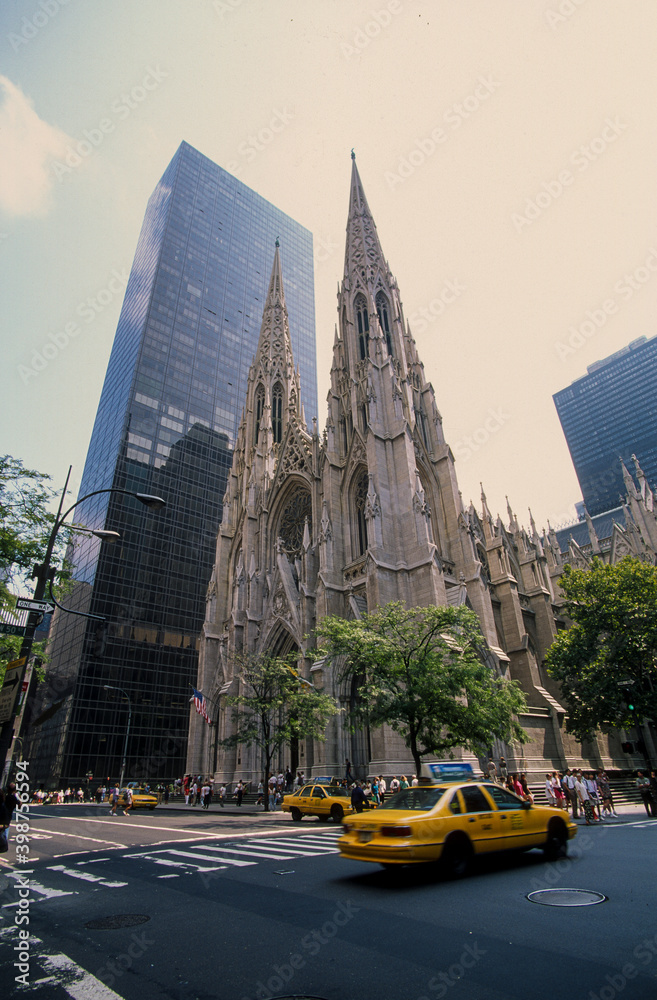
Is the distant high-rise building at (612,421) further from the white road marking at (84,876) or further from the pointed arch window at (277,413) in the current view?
the white road marking at (84,876)

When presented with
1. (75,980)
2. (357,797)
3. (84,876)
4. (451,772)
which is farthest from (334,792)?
(75,980)

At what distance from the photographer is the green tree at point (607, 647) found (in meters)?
23.2

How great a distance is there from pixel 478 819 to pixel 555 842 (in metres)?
1.85

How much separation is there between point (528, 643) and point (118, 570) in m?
38.2

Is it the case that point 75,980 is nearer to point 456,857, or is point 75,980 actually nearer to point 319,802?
point 456,857

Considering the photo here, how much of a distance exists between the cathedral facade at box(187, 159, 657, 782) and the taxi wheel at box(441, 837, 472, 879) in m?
16.1

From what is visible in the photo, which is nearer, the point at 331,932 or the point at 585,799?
the point at 331,932

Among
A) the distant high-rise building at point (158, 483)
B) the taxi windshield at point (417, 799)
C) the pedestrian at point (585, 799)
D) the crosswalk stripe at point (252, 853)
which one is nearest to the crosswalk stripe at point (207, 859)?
the crosswalk stripe at point (252, 853)

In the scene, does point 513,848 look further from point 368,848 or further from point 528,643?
point 528,643

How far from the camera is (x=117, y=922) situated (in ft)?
18.2

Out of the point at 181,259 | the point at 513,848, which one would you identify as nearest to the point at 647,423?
the point at 181,259

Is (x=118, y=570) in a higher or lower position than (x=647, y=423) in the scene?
lower

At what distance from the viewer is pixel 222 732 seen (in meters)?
34.8

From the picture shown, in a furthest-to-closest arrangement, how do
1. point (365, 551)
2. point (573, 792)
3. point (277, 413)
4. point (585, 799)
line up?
point (277, 413), point (365, 551), point (573, 792), point (585, 799)
